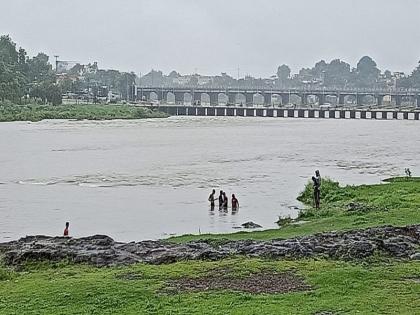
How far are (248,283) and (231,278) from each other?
45cm

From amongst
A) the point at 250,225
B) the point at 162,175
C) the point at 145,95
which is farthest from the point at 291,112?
the point at 250,225

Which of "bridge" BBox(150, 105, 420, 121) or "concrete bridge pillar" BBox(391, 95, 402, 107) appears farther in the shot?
"concrete bridge pillar" BBox(391, 95, 402, 107)

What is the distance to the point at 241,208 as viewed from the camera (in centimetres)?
3139

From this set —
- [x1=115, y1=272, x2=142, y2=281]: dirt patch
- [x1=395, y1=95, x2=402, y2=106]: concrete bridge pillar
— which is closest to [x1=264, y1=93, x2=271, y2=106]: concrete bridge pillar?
[x1=395, y1=95, x2=402, y2=106]: concrete bridge pillar

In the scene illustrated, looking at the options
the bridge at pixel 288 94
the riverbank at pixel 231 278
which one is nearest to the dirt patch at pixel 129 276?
the riverbank at pixel 231 278

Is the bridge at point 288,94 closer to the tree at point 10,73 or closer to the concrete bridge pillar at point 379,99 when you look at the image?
the concrete bridge pillar at point 379,99

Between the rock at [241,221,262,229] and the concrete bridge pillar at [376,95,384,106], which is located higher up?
the concrete bridge pillar at [376,95,384,106]

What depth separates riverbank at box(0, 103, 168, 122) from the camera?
363ft

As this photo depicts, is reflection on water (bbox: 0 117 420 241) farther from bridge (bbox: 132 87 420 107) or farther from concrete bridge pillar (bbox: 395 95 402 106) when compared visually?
concrete bridge pillar (bbox: 395 95 402 106)

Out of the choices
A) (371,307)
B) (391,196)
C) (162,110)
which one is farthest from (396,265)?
(162,110)

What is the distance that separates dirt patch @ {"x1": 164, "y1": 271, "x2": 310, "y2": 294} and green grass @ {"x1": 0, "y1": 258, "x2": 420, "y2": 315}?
0.71ft

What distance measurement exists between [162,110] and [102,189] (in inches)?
4604

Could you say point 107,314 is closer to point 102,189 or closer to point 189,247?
point 189,247

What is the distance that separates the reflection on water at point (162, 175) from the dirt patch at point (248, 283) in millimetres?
11670
